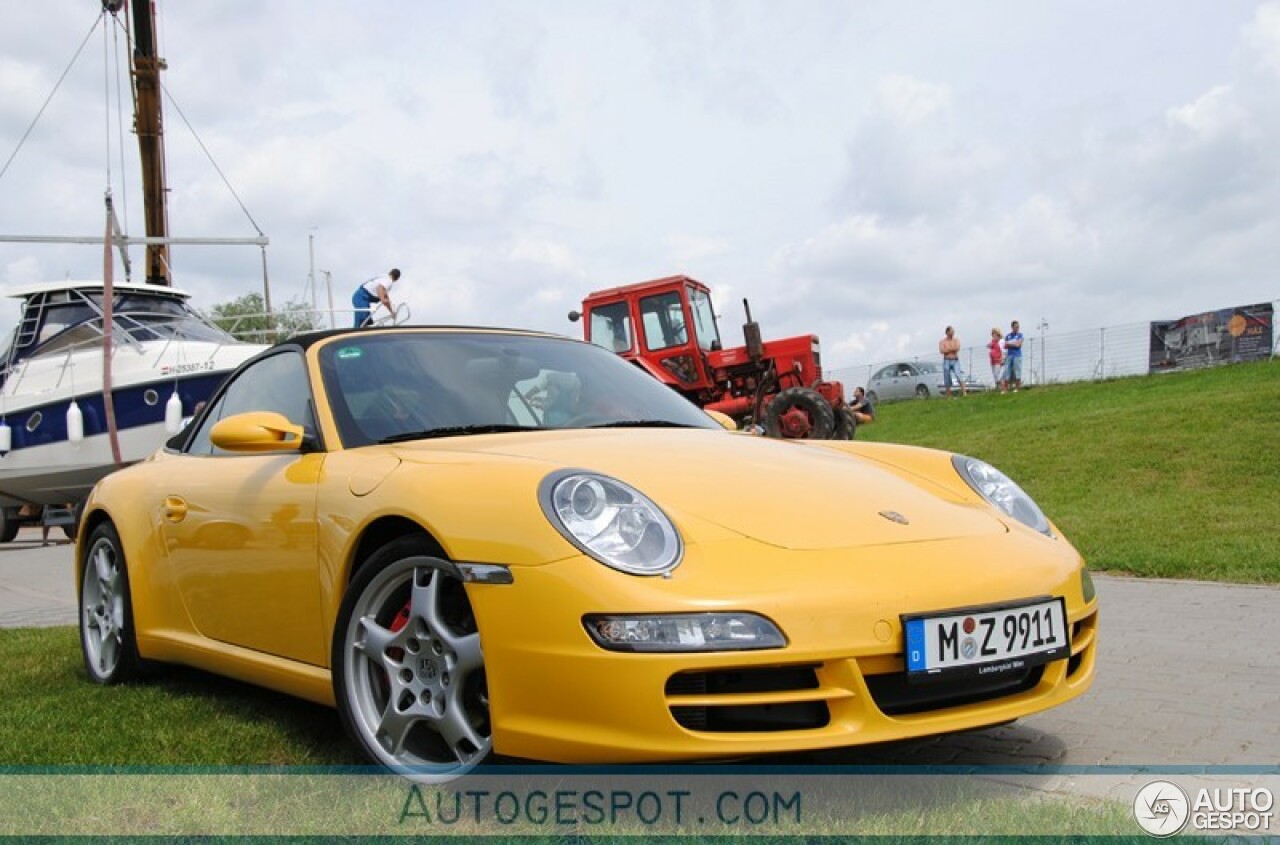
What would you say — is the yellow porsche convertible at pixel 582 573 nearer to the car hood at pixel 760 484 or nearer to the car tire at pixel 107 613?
the car hood at pixel 760 484

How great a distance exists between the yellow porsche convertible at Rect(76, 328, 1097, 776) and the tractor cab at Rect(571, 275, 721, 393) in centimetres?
1220

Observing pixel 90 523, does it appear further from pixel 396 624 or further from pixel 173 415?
pixel 173 415

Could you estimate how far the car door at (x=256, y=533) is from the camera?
3.56m

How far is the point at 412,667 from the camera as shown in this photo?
3105 millimetres

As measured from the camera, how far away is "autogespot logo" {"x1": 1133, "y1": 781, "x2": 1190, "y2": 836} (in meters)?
2.66

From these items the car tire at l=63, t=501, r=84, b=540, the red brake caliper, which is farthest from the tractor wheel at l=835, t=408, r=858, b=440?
the red brake caliper

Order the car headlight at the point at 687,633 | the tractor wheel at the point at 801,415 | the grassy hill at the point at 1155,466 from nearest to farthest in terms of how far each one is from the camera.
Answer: the car headlight at the point at 687,633
the grassy hill at the point at 1155,466
the tractor wheel at the point at 801,415

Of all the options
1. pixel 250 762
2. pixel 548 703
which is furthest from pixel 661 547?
pixel 250 762

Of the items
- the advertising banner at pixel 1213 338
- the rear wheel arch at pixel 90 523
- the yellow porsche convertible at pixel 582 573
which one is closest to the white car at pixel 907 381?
the advertising banner at pixel 1213 338

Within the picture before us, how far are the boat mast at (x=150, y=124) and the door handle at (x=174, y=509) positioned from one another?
52.9 feet

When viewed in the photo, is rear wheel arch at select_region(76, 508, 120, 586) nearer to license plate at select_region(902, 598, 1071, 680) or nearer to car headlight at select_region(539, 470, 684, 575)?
car headlight at select_region(539, 470, 684, 575)

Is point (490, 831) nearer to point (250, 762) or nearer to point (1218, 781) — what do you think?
point (250, 762)

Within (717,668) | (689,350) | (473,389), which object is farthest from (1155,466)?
(717,668)

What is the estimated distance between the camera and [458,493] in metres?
3.02
